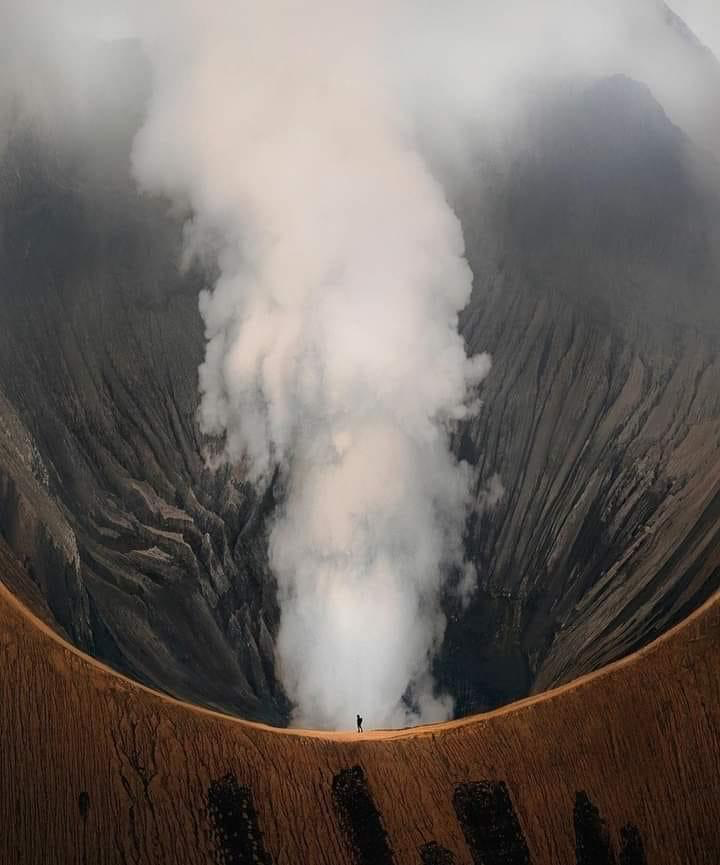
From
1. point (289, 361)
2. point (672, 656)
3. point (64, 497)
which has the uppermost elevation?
point (289, 361)

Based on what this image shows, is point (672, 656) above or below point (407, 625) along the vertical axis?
below

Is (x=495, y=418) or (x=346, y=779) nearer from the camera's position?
(x=346, y=779)

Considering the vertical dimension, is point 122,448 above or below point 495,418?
above

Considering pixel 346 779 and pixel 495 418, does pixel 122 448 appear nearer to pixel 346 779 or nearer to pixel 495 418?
pixel 495 418

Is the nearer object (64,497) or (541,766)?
(541,766)

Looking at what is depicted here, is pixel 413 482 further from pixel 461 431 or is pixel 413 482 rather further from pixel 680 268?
pixel 680 268

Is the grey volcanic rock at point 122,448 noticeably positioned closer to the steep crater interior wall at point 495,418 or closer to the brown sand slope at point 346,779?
the steep crater interior wall at point 495,418

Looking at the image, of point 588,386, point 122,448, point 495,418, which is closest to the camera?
point 122,448

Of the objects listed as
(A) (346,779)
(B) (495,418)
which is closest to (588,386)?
(B) (495,418)

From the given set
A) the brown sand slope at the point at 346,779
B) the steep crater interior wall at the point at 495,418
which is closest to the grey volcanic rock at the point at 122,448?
the steep crater interior wall at the point at 495,418

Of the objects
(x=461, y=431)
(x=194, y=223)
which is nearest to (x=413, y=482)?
(x=461, y=431)
